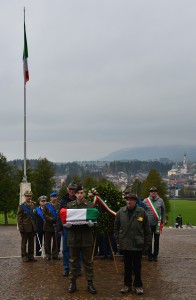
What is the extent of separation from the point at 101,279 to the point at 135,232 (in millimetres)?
1809

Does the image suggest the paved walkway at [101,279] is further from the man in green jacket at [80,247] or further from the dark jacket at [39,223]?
the dark jacket at [39,223]

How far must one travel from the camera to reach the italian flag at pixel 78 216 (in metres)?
8.41

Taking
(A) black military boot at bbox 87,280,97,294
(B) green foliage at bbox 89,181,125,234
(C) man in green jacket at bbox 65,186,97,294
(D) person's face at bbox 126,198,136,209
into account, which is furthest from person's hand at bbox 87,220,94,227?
(B) green foliage at bbox 89,181,125,234

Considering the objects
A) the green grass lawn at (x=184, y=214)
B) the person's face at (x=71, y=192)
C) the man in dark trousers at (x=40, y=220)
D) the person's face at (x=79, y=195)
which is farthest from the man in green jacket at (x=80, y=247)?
the green grass lawn at (x=184, y=214)

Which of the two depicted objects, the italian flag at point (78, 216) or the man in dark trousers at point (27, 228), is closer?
the italian flag at point (78, 216)

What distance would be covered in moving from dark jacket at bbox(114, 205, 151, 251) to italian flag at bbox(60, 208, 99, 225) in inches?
24.8

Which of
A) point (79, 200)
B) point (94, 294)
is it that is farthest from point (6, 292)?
point (79, 200)

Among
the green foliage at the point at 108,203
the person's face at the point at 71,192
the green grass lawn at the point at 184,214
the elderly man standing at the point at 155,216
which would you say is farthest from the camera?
the green grass lawn at the point at 184,214

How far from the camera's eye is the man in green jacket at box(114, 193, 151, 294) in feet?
27.3

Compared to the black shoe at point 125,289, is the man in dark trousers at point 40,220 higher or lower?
higher

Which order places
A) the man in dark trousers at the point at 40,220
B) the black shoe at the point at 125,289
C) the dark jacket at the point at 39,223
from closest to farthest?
the black shoe at the point at 125,289, the man in dark trousers at the point at 40,220, the dark jacket at the point at 39,223

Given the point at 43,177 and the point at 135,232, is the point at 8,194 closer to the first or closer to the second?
the point at 43,177

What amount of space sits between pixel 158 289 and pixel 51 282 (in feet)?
7.45

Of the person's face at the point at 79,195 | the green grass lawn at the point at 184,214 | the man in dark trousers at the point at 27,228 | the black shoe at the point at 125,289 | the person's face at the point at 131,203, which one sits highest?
the person's face at the point at 79,195
